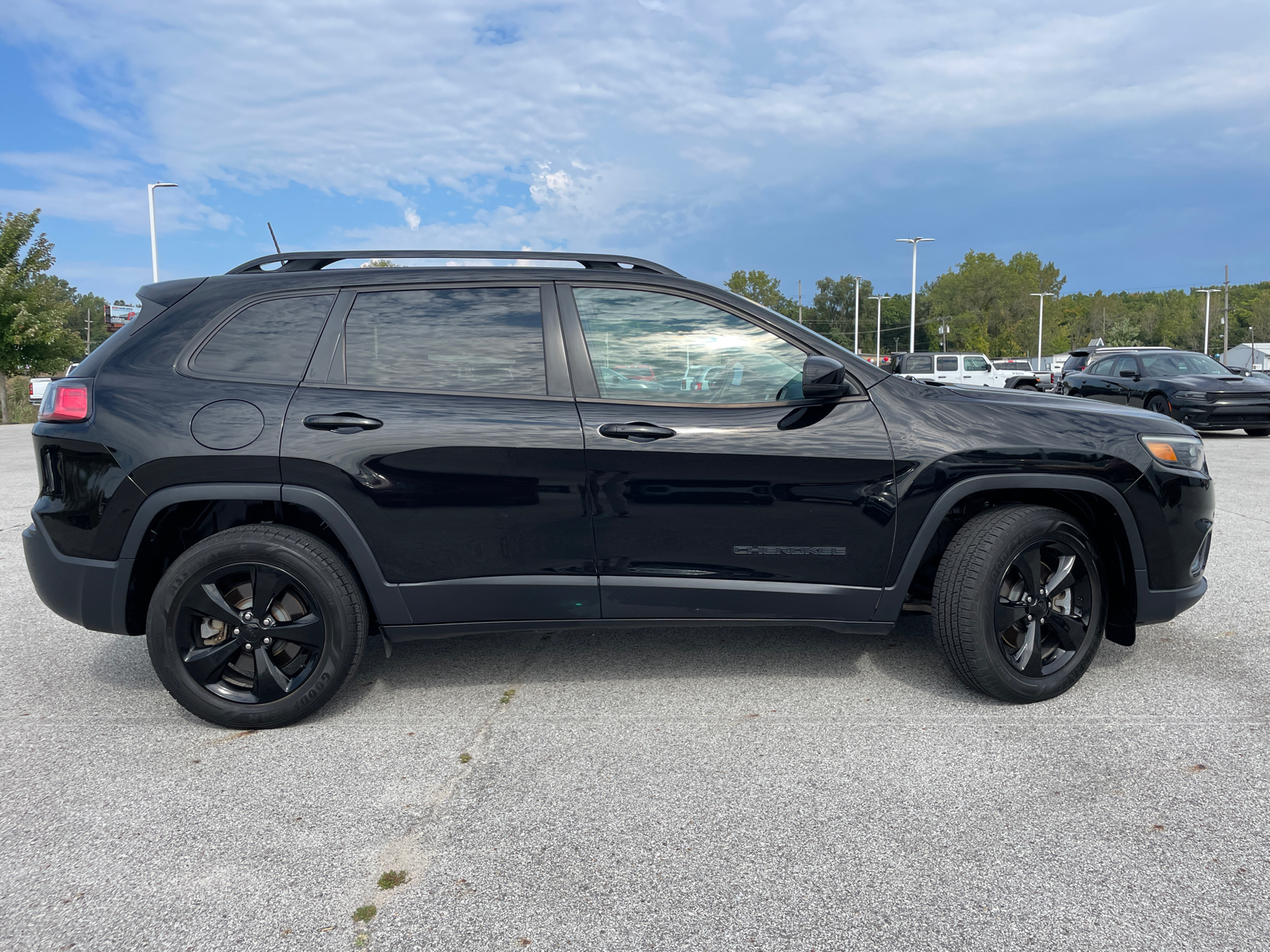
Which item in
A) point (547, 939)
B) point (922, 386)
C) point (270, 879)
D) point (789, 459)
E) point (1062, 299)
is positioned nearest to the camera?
point (547, 939)

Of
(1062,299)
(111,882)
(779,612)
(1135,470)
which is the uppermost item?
(1062,299)

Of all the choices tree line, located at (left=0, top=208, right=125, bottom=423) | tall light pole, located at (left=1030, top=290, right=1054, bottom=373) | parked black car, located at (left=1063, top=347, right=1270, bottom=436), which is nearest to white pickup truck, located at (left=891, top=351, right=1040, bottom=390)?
parked black car, located at (left=1063, top=347, right=1270, bottom=436)

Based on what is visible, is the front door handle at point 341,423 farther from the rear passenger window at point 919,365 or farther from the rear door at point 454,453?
the rear passenger window at point 919,365

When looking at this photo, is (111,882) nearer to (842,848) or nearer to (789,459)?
(842,848)

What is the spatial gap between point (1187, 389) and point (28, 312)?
97.5 feet

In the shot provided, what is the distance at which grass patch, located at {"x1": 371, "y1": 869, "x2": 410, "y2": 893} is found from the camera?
7.79 feet

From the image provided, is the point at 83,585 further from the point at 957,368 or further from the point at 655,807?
the point at 957,368

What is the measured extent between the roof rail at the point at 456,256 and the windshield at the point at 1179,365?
1496 cm

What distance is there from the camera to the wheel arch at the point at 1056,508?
11.1ft

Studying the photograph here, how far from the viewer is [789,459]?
10.8ft

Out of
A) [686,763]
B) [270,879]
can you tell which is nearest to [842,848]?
[686,763]

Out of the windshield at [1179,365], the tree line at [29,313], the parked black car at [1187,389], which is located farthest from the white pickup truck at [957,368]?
the tree line at [29,313]

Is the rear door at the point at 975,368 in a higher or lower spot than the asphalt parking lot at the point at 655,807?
higher

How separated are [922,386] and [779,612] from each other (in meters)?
1.06
